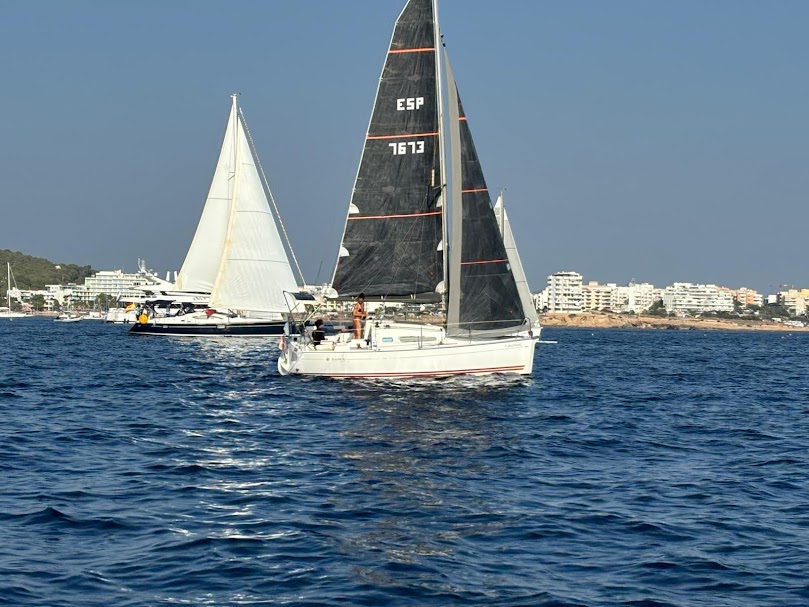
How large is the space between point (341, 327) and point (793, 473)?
1912 centimetres

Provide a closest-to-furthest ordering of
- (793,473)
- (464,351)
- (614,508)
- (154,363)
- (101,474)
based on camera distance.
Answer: (614,508) < (101,474) < (793,473) < (464,351) < (154,363)

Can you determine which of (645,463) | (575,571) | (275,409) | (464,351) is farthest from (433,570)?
(464,351)

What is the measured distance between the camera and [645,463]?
19016 mm

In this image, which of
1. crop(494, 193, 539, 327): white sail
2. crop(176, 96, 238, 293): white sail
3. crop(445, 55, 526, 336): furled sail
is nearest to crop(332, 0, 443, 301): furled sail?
crop(445, 55, 526, 336): furled sail

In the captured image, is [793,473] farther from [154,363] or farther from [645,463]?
[154,363]

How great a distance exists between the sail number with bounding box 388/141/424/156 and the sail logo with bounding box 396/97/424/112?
1.10m

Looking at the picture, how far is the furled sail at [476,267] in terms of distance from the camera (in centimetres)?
3269

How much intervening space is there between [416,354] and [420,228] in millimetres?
4543

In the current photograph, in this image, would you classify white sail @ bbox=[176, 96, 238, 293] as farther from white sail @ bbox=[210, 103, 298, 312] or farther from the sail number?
the sail number

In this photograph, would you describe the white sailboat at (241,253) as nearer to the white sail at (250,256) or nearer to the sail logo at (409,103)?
the white sail at (250,256)

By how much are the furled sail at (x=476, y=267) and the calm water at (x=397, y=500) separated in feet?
10.6

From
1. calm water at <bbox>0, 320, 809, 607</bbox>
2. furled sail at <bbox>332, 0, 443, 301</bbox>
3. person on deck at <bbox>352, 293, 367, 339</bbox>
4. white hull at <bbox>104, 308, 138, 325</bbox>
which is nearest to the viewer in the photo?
calm water at <bbox>0, 320, 809, 607</bbox>

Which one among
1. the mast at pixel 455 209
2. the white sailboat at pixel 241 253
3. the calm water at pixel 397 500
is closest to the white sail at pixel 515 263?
the white sailboat at pixel 241 253

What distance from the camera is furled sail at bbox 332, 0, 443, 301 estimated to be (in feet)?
111
